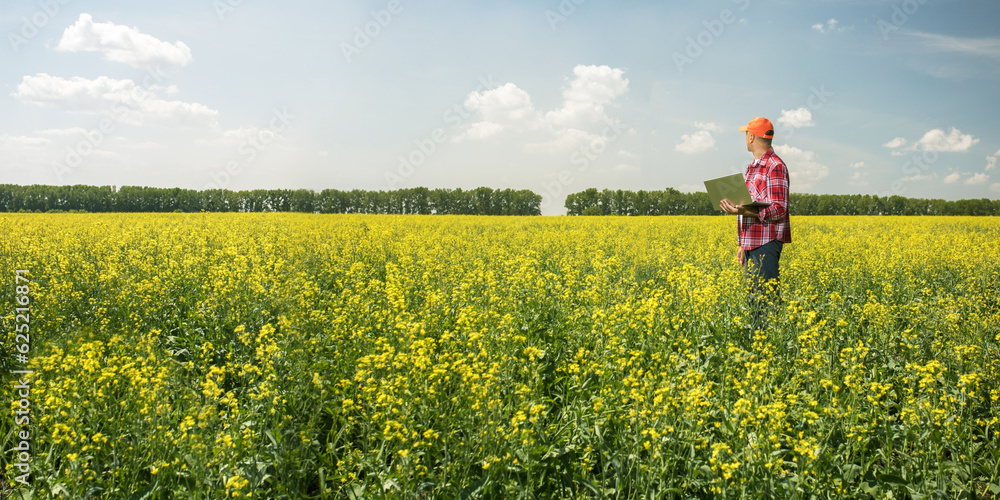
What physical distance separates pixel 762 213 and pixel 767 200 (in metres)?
0.17

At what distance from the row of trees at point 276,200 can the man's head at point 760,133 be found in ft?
186

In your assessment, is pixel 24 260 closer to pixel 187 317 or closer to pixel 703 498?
pixel 187 317

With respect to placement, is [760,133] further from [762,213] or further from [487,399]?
[487,399]

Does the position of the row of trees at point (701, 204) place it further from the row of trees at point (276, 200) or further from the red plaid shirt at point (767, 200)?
the red plaid shirt at point (767, 200)

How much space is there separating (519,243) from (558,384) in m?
8.53

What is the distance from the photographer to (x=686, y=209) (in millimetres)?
63969

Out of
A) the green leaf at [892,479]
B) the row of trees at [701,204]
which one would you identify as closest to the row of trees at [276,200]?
the row of trees at [701,204]

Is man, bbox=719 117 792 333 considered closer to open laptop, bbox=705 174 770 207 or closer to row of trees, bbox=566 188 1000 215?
open laptop, bbox=705 174 770 207

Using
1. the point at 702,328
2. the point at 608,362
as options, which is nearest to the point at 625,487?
the point at 608,362

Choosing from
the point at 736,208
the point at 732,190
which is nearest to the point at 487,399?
the point at 732,190

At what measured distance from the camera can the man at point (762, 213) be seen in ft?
19.5

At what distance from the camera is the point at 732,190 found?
19.0 feet

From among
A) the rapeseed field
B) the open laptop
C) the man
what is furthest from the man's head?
the rapeseed field

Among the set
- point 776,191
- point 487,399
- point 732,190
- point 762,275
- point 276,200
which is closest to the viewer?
point 487,399
